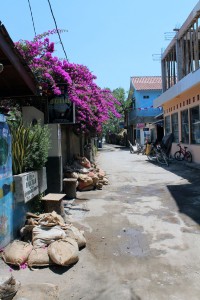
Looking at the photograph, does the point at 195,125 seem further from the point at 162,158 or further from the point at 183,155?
the point at 162,158

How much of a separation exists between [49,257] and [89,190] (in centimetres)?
589

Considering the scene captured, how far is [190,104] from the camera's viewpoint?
17953mm

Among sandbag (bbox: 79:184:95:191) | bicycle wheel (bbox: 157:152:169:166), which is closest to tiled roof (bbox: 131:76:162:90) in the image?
bicycle wheel (bbox: 157:152:169:166)

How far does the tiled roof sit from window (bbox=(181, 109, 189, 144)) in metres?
21.8

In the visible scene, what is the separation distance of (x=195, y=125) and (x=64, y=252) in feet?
45.7

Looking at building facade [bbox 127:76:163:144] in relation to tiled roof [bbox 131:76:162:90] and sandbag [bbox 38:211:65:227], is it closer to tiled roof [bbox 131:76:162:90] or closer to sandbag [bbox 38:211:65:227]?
tiled roof [bbox 131:76:162:90]

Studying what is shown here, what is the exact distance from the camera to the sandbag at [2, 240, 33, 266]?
4613mm

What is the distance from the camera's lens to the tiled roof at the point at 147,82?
42.2m

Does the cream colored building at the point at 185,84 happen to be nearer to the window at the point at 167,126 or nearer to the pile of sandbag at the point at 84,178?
the window at the point at 167,126

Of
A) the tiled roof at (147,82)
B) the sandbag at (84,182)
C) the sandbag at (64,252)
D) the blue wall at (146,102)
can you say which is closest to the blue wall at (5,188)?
the sandbag at (64,252)

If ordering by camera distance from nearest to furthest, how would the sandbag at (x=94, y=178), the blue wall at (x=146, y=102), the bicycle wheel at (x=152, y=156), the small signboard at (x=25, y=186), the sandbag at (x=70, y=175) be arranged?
the small signboard at (x=25, y=186) < the sandbag at (x=70, y=175) < the sandbag at (x=94, y=178) < the bicycle wheel at (x=152, y=156) < the blue wall at (x=146, y=102)

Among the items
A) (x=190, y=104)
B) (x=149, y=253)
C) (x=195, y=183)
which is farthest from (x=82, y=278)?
(x=190, y=104)

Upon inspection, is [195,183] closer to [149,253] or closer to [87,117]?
[87,117]

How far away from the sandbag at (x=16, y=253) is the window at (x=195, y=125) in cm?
1340
